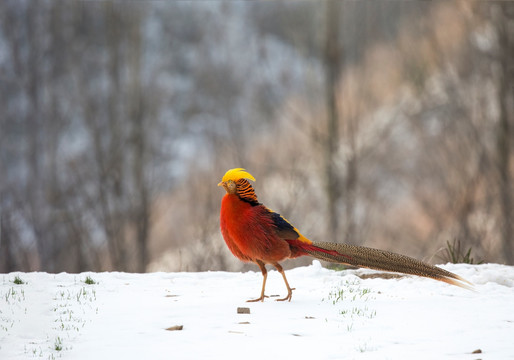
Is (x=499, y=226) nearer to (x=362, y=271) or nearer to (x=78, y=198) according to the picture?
(x=362, y=271)

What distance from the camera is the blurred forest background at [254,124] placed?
1241 centimetres

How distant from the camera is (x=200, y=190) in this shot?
14.4 m

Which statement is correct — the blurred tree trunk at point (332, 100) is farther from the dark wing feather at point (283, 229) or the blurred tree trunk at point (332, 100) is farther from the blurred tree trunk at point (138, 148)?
the dark wing feather at point (283, 229)

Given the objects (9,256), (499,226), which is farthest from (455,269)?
(9,256)

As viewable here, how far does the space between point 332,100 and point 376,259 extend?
798 cm

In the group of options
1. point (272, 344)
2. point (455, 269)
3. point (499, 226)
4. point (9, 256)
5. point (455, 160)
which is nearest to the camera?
point (272, 344)

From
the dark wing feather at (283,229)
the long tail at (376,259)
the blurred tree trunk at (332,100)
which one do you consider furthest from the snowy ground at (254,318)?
the blurred tree trunk at (332,100)

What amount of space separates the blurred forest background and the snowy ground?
15.1ft

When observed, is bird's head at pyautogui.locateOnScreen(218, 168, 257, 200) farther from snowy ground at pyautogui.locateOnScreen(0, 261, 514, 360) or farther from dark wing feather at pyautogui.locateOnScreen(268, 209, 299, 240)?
snowy ground at pyautogui.locateOnScreen(0, 261, 514, 360)

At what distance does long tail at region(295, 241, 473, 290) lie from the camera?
5.73 metres

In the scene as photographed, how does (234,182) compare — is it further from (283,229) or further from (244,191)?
(283,229)

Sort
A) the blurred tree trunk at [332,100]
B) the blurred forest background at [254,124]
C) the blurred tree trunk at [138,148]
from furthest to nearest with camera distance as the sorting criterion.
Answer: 1. the blurred tree trunk at [138,148]
2. the blurred tree trunk at [332,100]
3. the blurred forest background at [254,124]

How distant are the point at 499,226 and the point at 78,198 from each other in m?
9.61

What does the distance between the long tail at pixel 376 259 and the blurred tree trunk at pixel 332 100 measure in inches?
271
